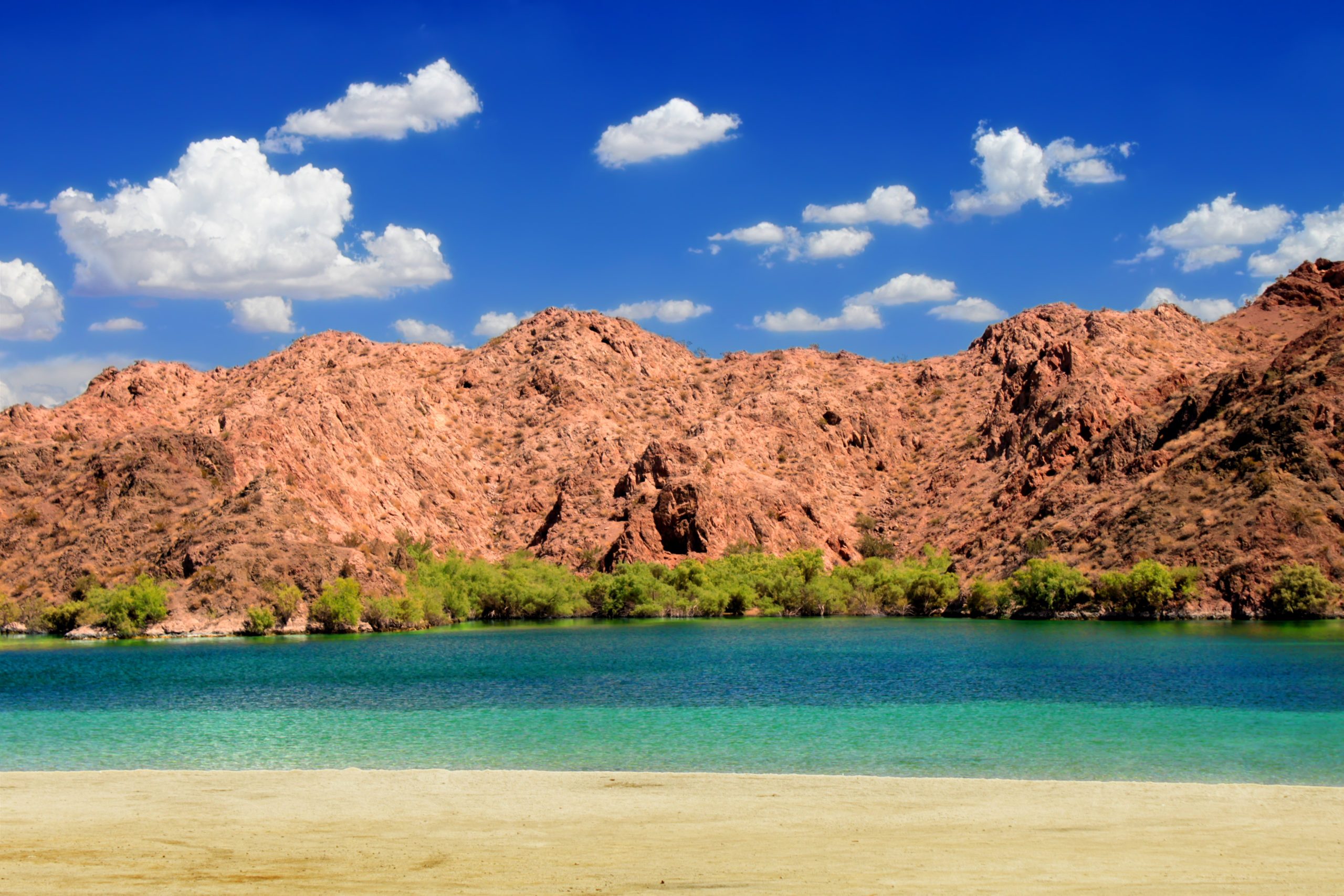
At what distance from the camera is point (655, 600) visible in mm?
84750

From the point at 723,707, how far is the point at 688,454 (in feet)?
228

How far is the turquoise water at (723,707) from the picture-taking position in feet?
77.4

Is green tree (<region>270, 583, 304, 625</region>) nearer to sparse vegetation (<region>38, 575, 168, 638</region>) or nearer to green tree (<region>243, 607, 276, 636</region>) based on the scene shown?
green tree (<region>243, 607, 276, 636</region>)

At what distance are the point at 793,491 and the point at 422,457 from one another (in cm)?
3626

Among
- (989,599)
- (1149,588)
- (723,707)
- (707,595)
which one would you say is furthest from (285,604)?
(1149,588)

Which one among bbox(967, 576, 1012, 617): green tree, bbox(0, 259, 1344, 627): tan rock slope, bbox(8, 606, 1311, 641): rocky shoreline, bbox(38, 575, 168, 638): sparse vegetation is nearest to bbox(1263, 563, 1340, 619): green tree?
bbox(8, 606, 1311, 641): rocky shoreline

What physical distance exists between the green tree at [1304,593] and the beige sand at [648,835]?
48233 mm

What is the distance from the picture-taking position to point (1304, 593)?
60.2m

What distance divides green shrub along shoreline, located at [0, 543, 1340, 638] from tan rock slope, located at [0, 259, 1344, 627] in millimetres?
2057

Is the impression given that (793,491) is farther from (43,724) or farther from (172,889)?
(172,889)

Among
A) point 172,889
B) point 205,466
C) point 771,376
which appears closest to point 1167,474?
point 771,376

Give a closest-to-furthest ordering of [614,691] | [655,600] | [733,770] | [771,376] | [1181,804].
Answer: [1181,804] < [733,770] < [614,691] < [655,600] < [771,376]

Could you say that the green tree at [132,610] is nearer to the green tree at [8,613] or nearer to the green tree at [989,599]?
the green tree at [8,613]

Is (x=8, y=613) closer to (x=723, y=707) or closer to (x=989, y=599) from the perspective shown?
(x=723, y=707)
